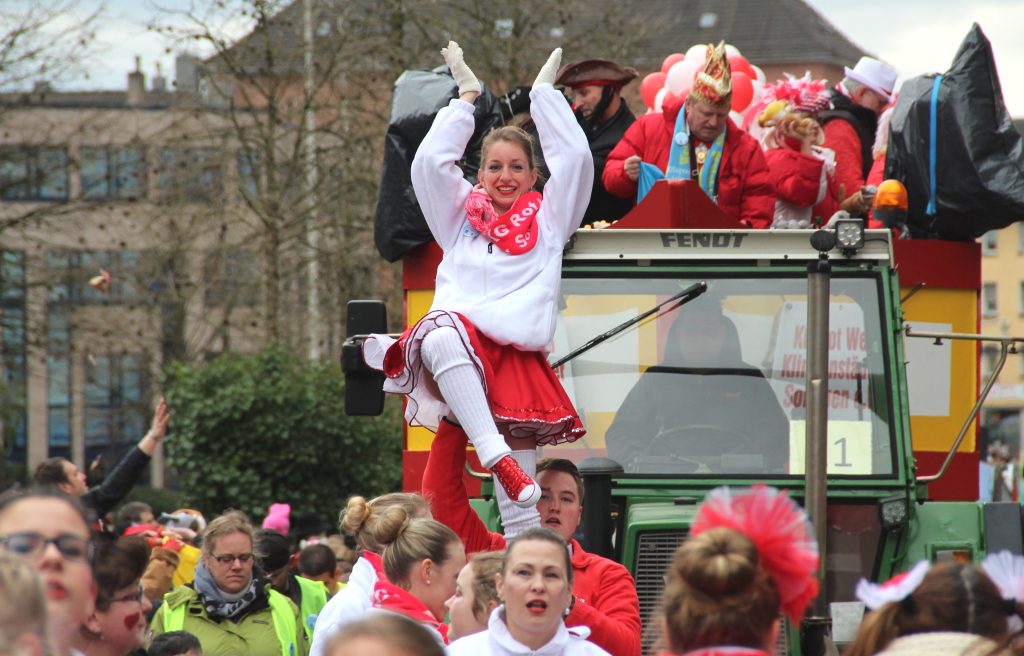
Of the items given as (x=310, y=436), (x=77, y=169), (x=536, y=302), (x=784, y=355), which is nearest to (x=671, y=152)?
(x=784, y=355)

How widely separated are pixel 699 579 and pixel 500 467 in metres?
2.21

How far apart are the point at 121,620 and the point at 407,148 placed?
4583 millimetres

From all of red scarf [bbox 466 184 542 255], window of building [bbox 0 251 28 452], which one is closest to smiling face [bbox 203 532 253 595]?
red scarf [bbox 466 184 542 255]

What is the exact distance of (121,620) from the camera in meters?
4.12

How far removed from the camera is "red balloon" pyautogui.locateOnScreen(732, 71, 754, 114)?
1036cm

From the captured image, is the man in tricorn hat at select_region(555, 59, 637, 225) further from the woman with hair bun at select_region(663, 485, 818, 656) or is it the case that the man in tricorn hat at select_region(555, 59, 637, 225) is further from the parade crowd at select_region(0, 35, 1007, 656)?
the woman with hair bun at select_region(663, 485, 818, 656)

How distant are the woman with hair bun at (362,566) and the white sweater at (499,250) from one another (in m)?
0.67

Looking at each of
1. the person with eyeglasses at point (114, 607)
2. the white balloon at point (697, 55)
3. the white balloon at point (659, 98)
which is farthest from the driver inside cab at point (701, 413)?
the person with eyeglasses at point (114, 607)

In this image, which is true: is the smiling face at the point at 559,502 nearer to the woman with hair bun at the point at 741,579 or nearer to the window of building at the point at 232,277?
the woman with hair bun at the point at 741,579

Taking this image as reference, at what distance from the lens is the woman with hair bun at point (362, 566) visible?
544 centimetres

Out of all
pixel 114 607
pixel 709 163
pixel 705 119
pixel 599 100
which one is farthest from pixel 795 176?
pixel 114 607

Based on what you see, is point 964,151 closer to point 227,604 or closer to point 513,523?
point 513,523

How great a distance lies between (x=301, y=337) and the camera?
87.6 ft

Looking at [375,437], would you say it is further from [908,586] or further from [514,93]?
[908,586]
